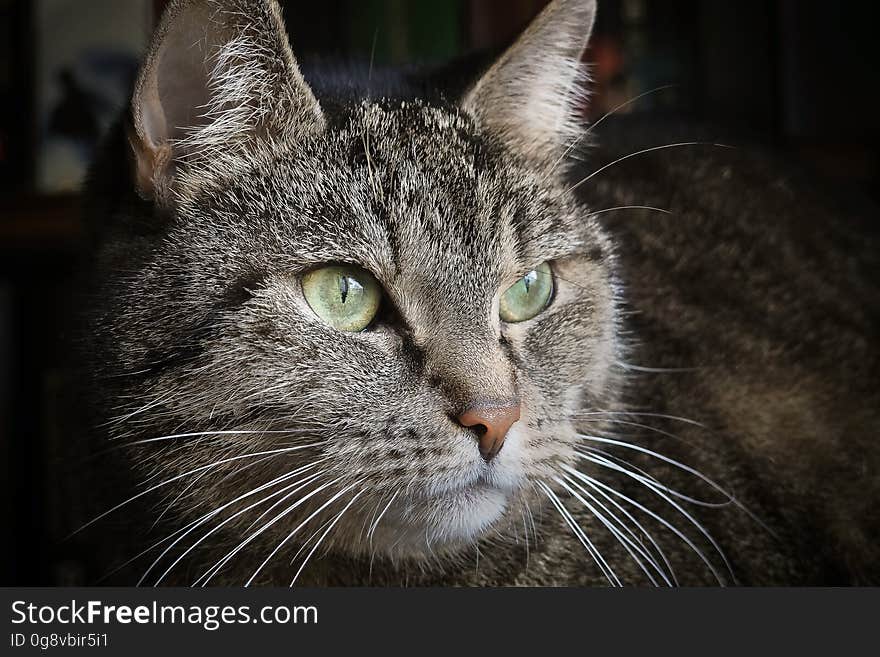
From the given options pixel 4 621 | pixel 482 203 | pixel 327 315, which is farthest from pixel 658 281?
pixel 4 621

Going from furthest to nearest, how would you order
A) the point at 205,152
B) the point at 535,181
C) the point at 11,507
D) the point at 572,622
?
the point at 11,507, the point at 535,181, the point at 205,152, the point at 572,622

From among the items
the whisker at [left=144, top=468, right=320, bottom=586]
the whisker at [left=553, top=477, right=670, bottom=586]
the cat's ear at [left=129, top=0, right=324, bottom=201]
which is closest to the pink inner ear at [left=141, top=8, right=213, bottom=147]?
the cat's ear at [left=129, top=0, right=324, bottom=201]

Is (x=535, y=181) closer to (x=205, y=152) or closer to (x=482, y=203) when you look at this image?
(x=482, y=203)

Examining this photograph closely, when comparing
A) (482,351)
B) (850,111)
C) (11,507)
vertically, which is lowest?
(11,507)

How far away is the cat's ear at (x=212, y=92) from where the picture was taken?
814 millimetres

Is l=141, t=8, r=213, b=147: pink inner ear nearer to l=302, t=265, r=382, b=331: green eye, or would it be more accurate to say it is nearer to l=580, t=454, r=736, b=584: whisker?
l=302, t=265, r=382, b=331: green eye

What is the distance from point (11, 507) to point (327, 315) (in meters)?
1.52

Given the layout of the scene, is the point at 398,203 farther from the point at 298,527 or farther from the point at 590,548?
the point at 590,548

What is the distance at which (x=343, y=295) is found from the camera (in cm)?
84

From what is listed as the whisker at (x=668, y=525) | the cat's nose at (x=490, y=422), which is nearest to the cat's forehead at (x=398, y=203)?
the cat's nose at (x=490, y=422)

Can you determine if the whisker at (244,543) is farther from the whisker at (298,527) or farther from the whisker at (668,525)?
the whisker at (668,525)

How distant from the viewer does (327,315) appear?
0.83m

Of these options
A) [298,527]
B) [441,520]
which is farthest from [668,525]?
[298,527]

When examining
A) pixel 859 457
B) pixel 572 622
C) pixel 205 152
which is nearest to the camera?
pixel 572 622
